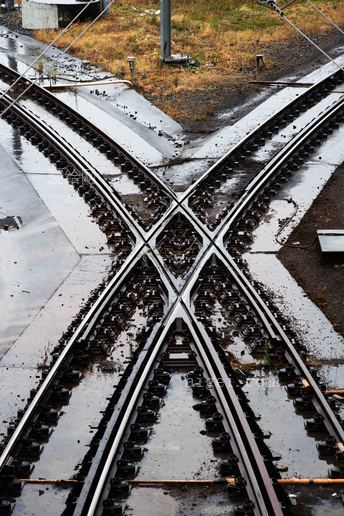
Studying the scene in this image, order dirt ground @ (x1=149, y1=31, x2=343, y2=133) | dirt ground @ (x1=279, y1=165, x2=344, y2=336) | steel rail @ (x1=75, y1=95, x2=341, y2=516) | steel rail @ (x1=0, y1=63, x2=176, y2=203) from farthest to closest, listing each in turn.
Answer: dirt ground @ (x1=149, y1=31, x2=343, y2=133), steel rail @ (x1=0, y1=63, x2=176, y2=203), dirt ground @ (x1=279, y1=165, x2=344, y2=336), steel rail @ (x1=75, y1=95, x2=341, y2=516)

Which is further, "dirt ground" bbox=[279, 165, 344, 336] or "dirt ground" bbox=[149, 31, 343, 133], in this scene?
"dirt ground" bbox=[149, 31, 343, 133]

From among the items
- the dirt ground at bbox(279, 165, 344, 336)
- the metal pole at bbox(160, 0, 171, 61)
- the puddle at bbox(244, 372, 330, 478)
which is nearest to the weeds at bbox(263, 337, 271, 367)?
the puddle at bbox(244, 372, 330, 478)

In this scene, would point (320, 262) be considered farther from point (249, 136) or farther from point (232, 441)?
point (249, 136)

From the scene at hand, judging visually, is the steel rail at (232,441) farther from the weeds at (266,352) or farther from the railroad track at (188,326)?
the weeds at (266,352)

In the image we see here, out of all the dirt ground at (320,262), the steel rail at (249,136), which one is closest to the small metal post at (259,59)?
the steel rail at (249,136)

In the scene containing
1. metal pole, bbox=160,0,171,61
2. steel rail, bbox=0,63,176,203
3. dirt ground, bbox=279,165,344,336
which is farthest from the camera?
metal pole, bbox=160,0,171,61

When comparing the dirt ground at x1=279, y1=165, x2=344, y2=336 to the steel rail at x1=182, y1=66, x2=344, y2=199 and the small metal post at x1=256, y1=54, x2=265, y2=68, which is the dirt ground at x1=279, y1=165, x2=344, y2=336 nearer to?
the steel rail at x1=182, y1=66, x2=344, y2=199

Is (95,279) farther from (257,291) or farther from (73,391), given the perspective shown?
(73,391)
